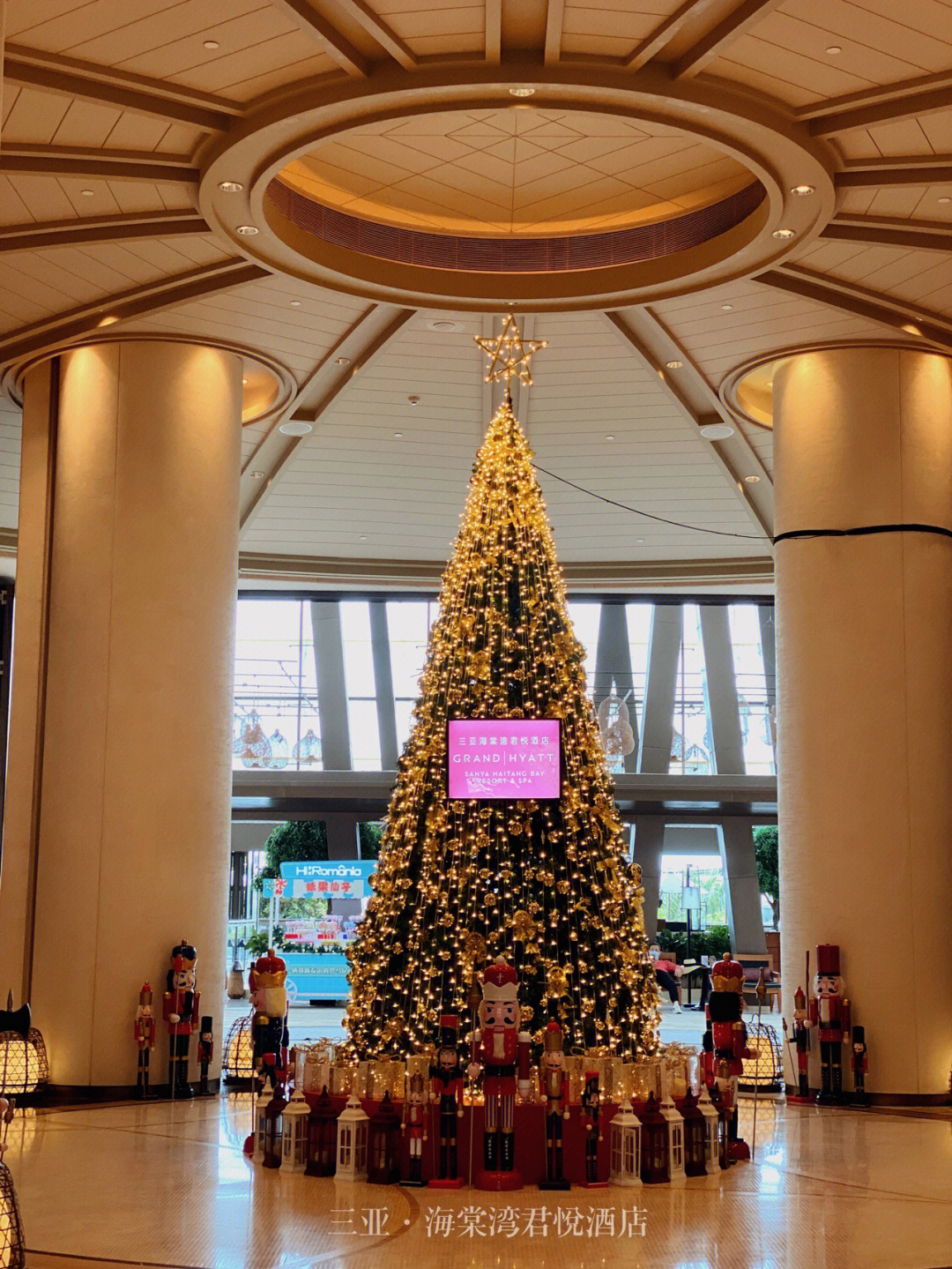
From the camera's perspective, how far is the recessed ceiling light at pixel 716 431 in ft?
47.8

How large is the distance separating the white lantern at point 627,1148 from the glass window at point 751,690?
17714mm

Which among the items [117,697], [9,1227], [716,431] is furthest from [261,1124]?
[716,431]

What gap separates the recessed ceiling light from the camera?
47.8 feet

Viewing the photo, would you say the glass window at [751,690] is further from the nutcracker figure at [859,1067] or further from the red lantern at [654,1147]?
the red lantern at [654,1147]

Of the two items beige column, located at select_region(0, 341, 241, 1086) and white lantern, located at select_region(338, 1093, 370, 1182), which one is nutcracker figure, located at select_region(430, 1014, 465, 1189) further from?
beige column, located at select_region(0, 341, 241, 1086)

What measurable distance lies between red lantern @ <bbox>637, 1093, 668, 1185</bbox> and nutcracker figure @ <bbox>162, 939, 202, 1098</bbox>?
4530 millimetres

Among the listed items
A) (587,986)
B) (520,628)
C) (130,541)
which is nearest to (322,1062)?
(587,986)

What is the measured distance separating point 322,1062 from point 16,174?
573 centimetres

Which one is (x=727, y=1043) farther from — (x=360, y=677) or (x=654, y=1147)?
(x=360, y=677)

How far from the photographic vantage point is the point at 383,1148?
27.0 feet

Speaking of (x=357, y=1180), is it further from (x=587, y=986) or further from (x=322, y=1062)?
(x=587, y=986)

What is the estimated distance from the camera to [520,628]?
998 centimetres

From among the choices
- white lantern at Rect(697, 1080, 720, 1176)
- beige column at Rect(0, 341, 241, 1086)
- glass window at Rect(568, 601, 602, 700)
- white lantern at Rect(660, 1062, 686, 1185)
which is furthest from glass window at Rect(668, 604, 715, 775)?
white lantern at Rect(660, 1062, 686, 1185)

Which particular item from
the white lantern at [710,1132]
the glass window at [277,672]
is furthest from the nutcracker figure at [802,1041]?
the glass window at [277,672]
